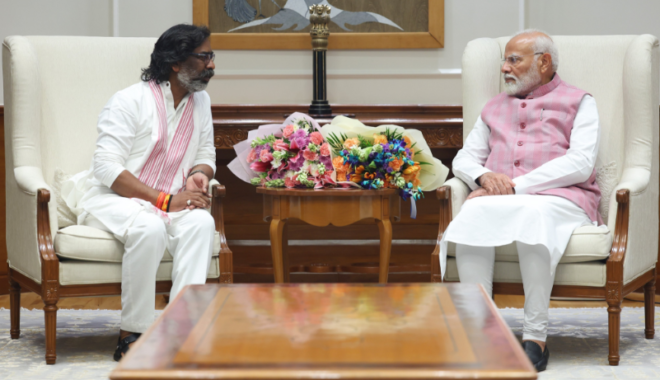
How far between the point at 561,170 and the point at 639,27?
186cm

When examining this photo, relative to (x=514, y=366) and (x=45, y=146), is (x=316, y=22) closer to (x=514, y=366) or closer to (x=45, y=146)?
(x=45, y=146)

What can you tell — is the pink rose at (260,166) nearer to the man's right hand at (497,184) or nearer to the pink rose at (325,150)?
the pink rose at (325,150)

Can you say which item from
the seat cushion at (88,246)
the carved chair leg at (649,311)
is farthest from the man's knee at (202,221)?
the carved chair leg at (649,311)

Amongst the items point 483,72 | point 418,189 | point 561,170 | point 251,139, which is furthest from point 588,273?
point 251,139

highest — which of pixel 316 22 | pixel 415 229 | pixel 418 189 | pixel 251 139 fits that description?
pixel 316 22

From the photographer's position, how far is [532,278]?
9.45ft

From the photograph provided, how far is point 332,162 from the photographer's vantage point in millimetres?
3289

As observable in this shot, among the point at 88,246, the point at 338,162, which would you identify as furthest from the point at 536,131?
the point at 88,246

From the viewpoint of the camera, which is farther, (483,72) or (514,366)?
(483,72)

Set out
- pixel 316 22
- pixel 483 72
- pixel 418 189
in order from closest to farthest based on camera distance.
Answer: pixel 418 189, pixel 483 72, pixel 316 22

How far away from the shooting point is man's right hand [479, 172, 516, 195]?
123 inches

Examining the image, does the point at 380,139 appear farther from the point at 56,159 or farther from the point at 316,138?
the point at 56,159

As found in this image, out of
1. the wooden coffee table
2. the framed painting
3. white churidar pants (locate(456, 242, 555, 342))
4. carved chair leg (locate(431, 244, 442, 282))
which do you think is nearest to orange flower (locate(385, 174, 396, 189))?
carved chair leg (locate(431, 244, 442, 282))

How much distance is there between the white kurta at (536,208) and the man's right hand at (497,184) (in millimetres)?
32
